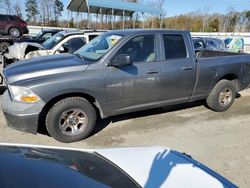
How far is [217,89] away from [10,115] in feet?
14.2

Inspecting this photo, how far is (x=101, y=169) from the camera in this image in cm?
211

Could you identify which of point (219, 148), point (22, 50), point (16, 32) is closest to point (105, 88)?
point (219, 148)

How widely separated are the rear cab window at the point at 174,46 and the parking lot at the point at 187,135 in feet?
4.43

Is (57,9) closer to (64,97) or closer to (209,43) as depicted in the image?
(209,43)

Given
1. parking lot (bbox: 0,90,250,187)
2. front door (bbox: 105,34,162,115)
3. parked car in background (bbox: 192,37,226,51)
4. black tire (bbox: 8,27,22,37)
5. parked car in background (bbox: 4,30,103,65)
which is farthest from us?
black tire (bbox: 8,27,22,37)

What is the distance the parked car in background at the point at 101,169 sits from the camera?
68.9 inches

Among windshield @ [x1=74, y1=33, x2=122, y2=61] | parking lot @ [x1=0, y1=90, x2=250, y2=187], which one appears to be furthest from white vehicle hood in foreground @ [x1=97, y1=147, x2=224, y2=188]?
windshield @ [x1=74, y1=33, x2=122, y2=61]

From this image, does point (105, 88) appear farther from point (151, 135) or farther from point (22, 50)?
point (22, 50)

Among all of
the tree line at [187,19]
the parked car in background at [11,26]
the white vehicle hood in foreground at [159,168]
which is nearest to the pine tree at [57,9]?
the tree line at [187,19]

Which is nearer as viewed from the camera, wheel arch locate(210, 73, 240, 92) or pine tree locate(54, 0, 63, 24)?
wheel arch locate(210, 73, 240, 92)

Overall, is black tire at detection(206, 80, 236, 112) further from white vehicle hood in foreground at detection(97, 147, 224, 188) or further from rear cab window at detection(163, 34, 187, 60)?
white vehicle hood in foreground at detection(97, 147, 224, 188)

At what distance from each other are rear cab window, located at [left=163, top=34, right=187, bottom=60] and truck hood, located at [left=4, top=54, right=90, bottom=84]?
1.65m

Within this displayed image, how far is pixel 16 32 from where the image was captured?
75.5ft

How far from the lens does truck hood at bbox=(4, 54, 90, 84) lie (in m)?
4.50
